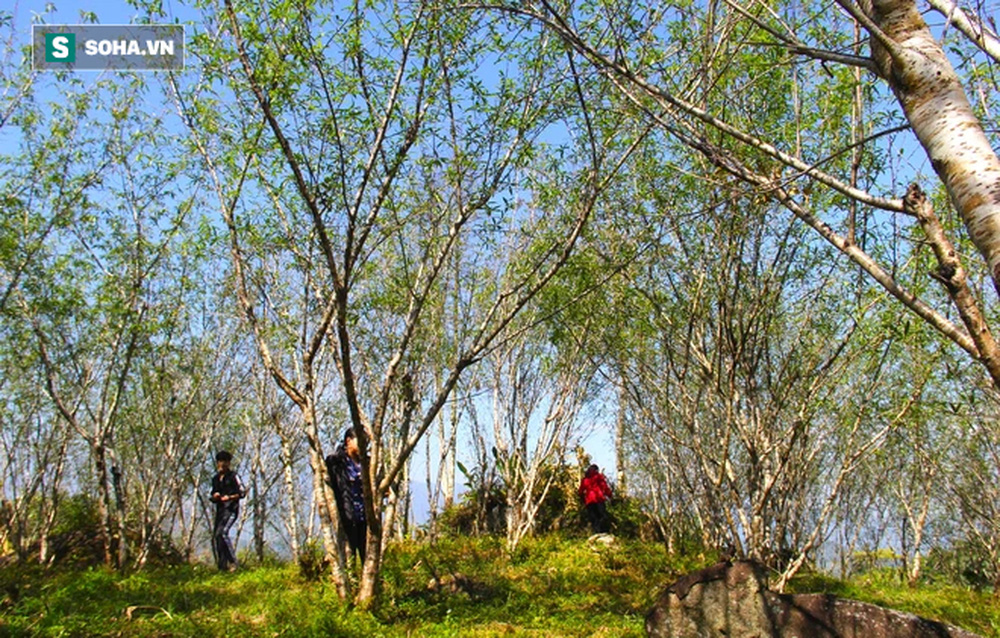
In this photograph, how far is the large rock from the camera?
6172mm

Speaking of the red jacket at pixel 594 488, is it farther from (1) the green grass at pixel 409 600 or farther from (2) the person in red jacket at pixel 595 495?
(1) the green grass at pixel 409 600

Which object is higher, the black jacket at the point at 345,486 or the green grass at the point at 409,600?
the black jacket at the point at 345,486

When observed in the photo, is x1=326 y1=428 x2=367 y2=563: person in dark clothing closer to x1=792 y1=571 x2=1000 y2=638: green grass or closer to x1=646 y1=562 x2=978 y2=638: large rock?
x1=646 y1=562 x2=978 y2=638: large rock

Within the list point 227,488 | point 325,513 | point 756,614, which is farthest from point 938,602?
point 227,488

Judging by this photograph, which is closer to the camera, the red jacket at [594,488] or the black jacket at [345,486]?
the black jacket at [345,486]

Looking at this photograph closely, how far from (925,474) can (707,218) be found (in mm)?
14050

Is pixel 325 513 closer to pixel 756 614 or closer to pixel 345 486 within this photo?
pixel 345 486

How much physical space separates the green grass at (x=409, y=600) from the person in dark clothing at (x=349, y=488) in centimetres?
71

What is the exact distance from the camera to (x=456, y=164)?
295 inches

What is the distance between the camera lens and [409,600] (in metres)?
7.87

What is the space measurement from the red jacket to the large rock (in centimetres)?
716

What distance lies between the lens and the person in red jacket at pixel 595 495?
1436 cm

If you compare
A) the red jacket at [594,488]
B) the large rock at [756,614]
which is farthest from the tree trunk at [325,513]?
the red jacket at [594,488]

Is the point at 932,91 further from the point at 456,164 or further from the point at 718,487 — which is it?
the point at 718,487
